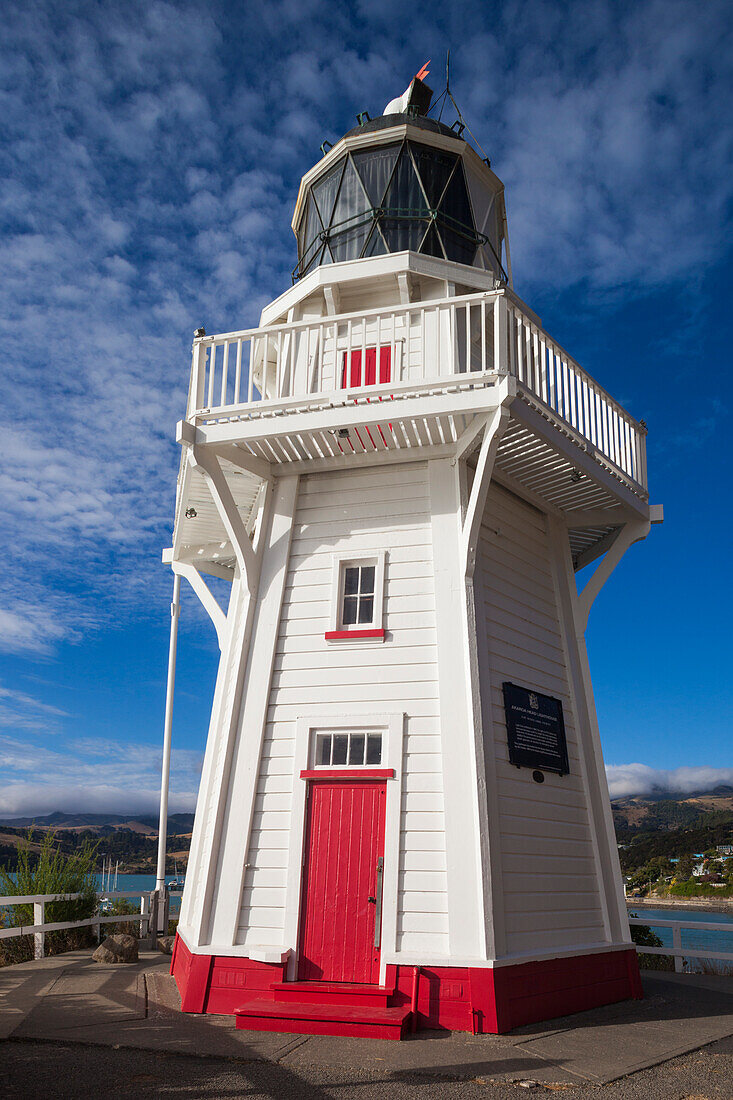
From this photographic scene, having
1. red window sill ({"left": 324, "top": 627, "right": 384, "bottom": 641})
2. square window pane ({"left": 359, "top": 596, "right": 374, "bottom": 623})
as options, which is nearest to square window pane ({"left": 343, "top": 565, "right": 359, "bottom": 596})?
square window pane ({"left": 359, "top": 596, "right": 374, "bottom": 623})

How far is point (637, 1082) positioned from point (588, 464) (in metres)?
6.14

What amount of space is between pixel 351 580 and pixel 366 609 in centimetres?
41

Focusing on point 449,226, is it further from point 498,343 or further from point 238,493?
point 238,493

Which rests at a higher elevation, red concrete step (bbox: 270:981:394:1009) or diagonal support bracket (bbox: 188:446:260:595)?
diagonal support bracket (bbox: 188:446:260:595)

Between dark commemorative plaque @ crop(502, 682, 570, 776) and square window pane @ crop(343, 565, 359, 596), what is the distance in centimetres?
195

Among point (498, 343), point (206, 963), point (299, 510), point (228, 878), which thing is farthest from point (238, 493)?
point (206, 963)

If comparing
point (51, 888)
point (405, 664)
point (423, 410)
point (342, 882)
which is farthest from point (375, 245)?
point (51, 888)

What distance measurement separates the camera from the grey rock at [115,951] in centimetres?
1041

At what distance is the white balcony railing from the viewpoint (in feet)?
27.5

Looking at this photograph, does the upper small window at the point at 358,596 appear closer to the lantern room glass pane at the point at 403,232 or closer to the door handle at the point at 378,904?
the door handle at the point at 378,904

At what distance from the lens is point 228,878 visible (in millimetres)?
7910

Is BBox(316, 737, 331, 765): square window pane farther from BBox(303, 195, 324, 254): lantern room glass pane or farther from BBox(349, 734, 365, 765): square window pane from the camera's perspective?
BBox(303, 195, 324, 254): lantern room glass pane

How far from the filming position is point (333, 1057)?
5953 mm

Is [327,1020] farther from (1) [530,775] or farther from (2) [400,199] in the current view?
(2) [400,199]
